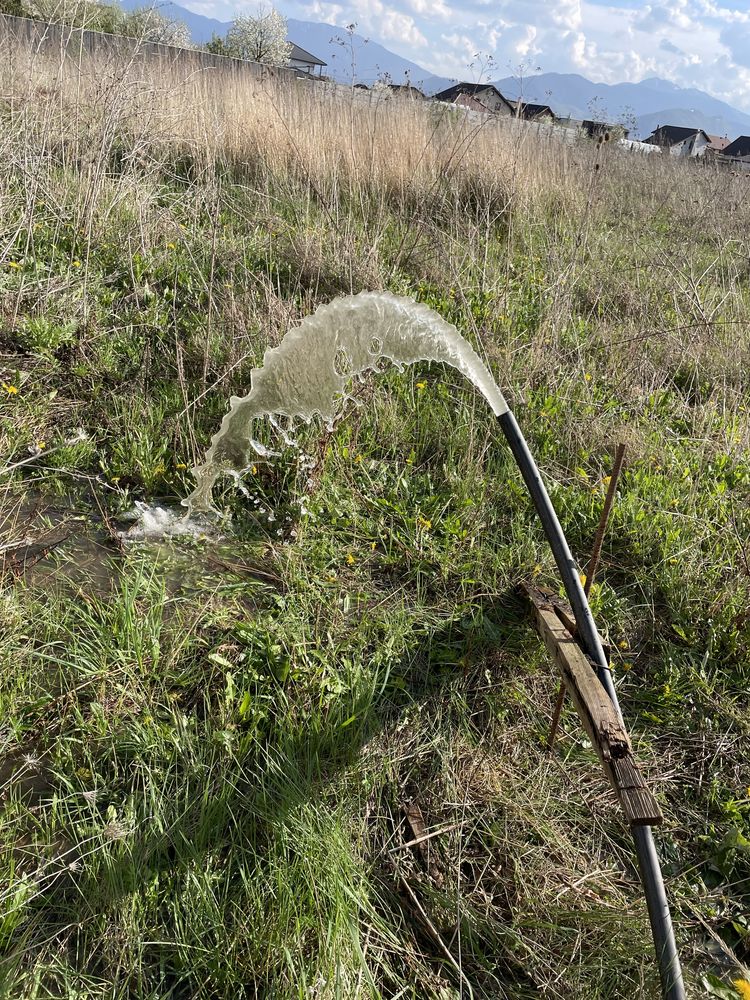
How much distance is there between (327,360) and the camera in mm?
2330

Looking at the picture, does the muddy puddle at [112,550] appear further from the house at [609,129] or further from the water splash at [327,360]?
the house at [609,129]

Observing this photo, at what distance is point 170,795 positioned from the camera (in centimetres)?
154

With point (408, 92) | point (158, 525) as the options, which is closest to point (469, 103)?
point (408, 92)

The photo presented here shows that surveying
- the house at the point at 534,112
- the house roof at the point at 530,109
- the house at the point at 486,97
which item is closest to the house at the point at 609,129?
the house at the point at 534,112

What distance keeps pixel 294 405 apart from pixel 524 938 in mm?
1805

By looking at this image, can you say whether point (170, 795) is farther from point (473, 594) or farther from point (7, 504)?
point (7, 504)

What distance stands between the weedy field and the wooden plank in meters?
0.35

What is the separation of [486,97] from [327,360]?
4.73 m

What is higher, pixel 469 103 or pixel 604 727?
pixel 469 103

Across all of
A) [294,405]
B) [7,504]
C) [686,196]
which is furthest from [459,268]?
[686,196]

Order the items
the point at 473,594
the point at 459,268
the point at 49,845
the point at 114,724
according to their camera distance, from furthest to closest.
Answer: the point at 459,268
the point at 473,594
the point at 114,724
the point at 49,845

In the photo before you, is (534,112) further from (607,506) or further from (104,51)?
(607,506)

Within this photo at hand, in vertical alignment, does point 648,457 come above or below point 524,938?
above

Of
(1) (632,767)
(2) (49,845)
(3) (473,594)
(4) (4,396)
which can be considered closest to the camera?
(1) (632,767)
